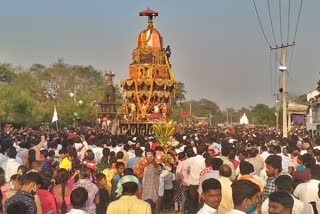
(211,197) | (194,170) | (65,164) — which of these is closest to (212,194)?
(211,197)

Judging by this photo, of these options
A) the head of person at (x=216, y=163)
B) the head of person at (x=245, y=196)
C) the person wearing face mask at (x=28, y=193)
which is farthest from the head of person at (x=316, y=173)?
the person wearing face mask at (x=28, y=193)

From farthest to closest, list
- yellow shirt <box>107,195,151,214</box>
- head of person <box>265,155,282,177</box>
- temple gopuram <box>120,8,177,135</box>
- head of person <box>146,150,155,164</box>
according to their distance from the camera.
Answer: temple gopuram <box>120,8,177,135</box> < head of person <box>146,150,155,164</box> < head of person <box>265,155,282,177</box> < yellow shirt <box>107,195,151,214</box>

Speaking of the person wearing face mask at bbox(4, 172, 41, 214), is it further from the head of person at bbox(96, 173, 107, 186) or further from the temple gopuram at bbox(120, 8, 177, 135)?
the temple gopuram at bbox(120, 8, 177, 135)

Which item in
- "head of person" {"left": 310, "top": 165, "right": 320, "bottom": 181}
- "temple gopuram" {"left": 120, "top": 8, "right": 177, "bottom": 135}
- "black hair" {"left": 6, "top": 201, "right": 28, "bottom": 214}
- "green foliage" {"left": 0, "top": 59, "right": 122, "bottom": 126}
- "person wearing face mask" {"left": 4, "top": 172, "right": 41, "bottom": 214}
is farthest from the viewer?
"green foliage" {"left": 0, "top": 59, "right": 122, "bottom": 126}

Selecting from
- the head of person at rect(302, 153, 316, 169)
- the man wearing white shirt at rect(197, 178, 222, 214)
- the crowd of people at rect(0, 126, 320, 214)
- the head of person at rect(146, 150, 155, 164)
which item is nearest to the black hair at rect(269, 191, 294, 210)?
the crowd of people at rect(0, 126, 320, 214)

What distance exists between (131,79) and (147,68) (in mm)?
1551

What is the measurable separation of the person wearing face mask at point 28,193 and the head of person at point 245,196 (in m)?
2.24

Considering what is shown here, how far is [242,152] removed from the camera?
39.3 feet

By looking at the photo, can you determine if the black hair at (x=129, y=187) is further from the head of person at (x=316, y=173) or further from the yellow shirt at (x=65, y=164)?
the yellow shirt at (x=65, y=164)

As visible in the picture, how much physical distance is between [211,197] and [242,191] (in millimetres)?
372

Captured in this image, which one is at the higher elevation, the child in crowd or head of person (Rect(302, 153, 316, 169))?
head of person (Rect(302, 153, 316, 169))

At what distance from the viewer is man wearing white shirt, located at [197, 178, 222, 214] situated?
5.71 metres

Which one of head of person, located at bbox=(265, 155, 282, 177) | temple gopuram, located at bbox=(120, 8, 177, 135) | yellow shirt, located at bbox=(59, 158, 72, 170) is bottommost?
yellow shirt, located at bbox=(59, 158, 72, 170)

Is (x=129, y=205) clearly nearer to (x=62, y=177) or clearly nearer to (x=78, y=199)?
(x=78, y=199)
